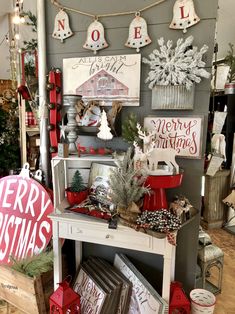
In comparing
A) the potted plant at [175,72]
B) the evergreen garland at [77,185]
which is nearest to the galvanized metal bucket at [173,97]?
the potted plant at [175,72]

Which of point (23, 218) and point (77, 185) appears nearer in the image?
point (77, 185)

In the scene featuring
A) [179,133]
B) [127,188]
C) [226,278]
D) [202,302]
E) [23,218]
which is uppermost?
[179,133]

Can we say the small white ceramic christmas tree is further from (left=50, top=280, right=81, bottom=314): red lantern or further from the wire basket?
the wire basket

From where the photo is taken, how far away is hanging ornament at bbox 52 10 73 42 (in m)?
1.68

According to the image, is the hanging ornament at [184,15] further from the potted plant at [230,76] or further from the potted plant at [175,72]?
the potted plant at [230,76]

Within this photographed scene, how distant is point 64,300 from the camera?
1.48 m

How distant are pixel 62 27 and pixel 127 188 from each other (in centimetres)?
114

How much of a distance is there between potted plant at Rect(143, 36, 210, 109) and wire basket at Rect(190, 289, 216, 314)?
3.92ft

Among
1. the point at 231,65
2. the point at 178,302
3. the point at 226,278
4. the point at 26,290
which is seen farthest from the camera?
the point at 231,65

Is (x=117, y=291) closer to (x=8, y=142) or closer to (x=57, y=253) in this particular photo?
(x=57, y=253)

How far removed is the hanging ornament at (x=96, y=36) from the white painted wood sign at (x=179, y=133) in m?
0.55

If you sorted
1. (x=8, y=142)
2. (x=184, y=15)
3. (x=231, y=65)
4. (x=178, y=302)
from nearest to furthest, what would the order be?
(x=184, y=15), (x=178, y=302), (x=231, y=65), (x=8, y=142)

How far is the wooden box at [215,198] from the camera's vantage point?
3033mm

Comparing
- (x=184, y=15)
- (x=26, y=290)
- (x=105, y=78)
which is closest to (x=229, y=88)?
(x=184, y=15)
